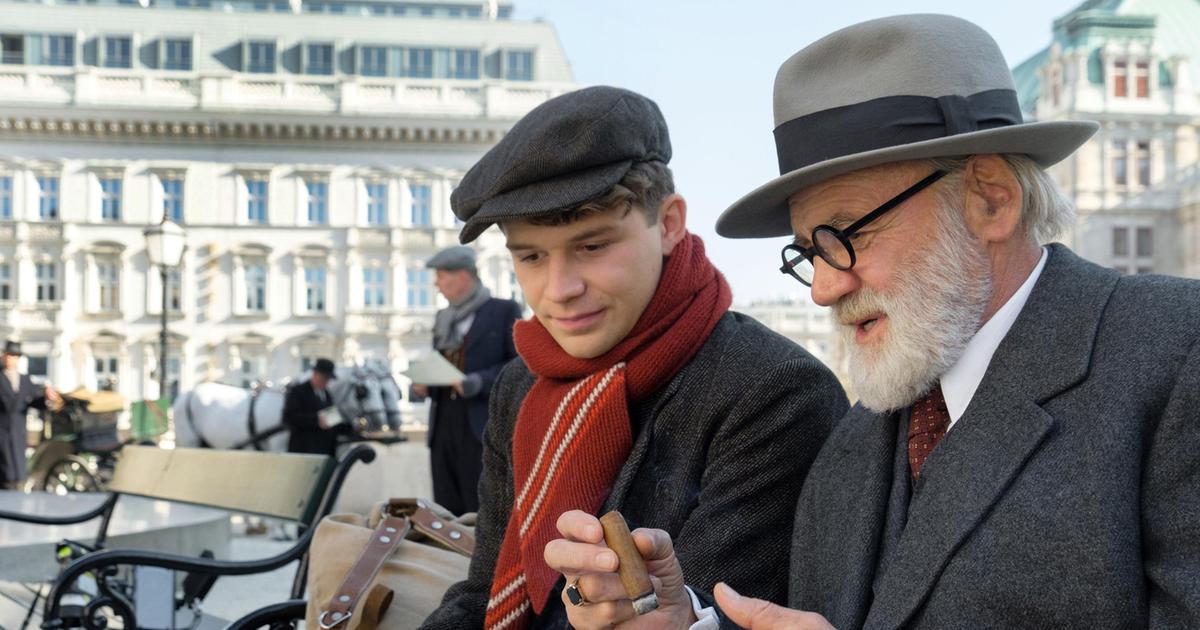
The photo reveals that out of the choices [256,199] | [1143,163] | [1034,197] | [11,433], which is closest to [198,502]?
[1034,197]

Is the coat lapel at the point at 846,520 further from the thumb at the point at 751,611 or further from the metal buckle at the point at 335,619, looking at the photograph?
the metal buckle at the point at 335,619

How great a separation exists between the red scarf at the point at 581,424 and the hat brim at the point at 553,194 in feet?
0.81

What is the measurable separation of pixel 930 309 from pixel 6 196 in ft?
137

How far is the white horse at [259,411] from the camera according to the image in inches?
506

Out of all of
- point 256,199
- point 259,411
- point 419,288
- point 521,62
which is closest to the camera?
point 259,411

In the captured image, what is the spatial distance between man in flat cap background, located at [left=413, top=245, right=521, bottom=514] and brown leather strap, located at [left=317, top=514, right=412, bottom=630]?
3.57m

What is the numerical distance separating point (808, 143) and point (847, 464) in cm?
54

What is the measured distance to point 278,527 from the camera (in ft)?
34.4

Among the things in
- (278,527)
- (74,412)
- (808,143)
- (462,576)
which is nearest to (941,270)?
(808,143)

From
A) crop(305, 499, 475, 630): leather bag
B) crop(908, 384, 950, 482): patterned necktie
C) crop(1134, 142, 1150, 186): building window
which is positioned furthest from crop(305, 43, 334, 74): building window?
crop(908, 384, 950, 482): patterned necktie

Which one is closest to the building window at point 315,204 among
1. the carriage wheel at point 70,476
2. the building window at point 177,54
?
the building window at point 177,54

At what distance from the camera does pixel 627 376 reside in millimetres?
2146

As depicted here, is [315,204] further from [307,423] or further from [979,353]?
[979,353]

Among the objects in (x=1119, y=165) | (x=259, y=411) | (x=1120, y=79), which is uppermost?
(x=1120, y=79)
